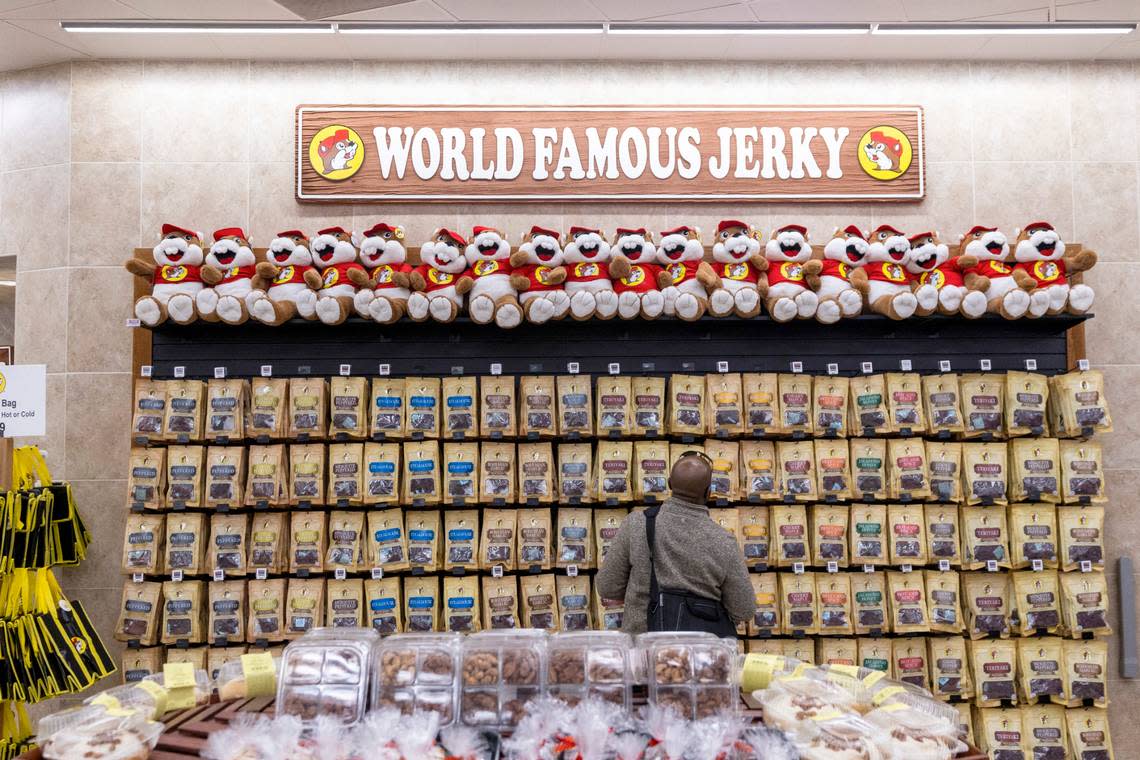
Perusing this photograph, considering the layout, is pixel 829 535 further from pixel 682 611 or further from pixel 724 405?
pixel 682 611

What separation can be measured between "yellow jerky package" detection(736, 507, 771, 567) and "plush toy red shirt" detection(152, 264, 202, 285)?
9.32 feet

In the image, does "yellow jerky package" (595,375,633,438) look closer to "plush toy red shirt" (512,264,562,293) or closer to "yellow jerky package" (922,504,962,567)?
"plush toy red shirt" (512,264,562,293)

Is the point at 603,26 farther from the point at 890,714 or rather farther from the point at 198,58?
the point at 890,714

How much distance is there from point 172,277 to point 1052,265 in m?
4.26

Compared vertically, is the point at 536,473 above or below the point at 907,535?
above

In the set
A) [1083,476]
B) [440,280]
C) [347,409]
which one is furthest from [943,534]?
[347,409]

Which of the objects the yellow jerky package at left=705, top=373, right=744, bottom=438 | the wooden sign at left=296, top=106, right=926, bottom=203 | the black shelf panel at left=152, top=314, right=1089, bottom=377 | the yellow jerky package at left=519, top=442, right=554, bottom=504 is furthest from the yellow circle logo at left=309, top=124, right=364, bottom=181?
the yellow jerky package at left=705, top=373, right=744, bottom=438

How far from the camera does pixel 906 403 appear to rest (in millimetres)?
4359

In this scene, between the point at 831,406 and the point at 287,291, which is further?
the point at 831,406

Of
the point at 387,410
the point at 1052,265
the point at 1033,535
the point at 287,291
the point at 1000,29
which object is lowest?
the point at 1033,535

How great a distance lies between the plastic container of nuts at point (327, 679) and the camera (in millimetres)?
2283

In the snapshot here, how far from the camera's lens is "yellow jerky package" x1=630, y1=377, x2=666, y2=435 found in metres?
4.30

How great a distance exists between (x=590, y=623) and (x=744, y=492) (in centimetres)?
97

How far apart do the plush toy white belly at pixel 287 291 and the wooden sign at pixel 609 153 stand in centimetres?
81
